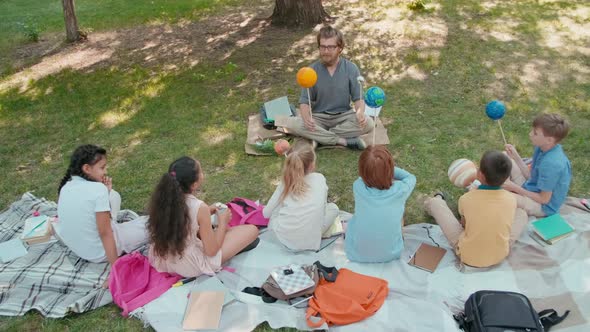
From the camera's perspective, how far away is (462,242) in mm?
3775

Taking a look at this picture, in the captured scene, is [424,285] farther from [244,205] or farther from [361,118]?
[361,118]

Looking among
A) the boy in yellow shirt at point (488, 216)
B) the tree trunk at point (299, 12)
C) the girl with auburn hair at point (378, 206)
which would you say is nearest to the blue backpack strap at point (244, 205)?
the girl with auburn hair at point (378, 206)

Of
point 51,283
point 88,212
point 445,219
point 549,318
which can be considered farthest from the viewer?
point 445,219

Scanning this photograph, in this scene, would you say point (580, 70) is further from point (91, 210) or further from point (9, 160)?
point (9, 160)

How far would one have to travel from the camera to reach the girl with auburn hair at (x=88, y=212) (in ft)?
12.3

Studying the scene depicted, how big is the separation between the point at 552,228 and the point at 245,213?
277 cm

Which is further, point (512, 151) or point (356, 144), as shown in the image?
point (356, 144)

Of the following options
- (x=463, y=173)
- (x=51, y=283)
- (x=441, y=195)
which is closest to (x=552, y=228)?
(x=463, y=173)

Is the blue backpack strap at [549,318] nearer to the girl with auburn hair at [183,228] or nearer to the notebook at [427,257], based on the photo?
the notebook at [427,257]

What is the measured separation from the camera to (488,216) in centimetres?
359

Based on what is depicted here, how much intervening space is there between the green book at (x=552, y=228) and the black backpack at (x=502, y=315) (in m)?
0.85

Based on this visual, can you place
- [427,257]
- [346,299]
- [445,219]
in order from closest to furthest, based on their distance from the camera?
[346,299] < [427,257] < [445,219]

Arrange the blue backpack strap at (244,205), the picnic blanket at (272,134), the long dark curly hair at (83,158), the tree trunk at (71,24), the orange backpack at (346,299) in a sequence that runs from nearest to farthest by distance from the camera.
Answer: the orange backpack at (346,299) < the long dark curly hair at (83,158) < the blue backpack strap at (244,205) < the picnic blanket at (272,134) < the tree trunk at (71,24)

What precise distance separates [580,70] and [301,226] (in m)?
5.53
